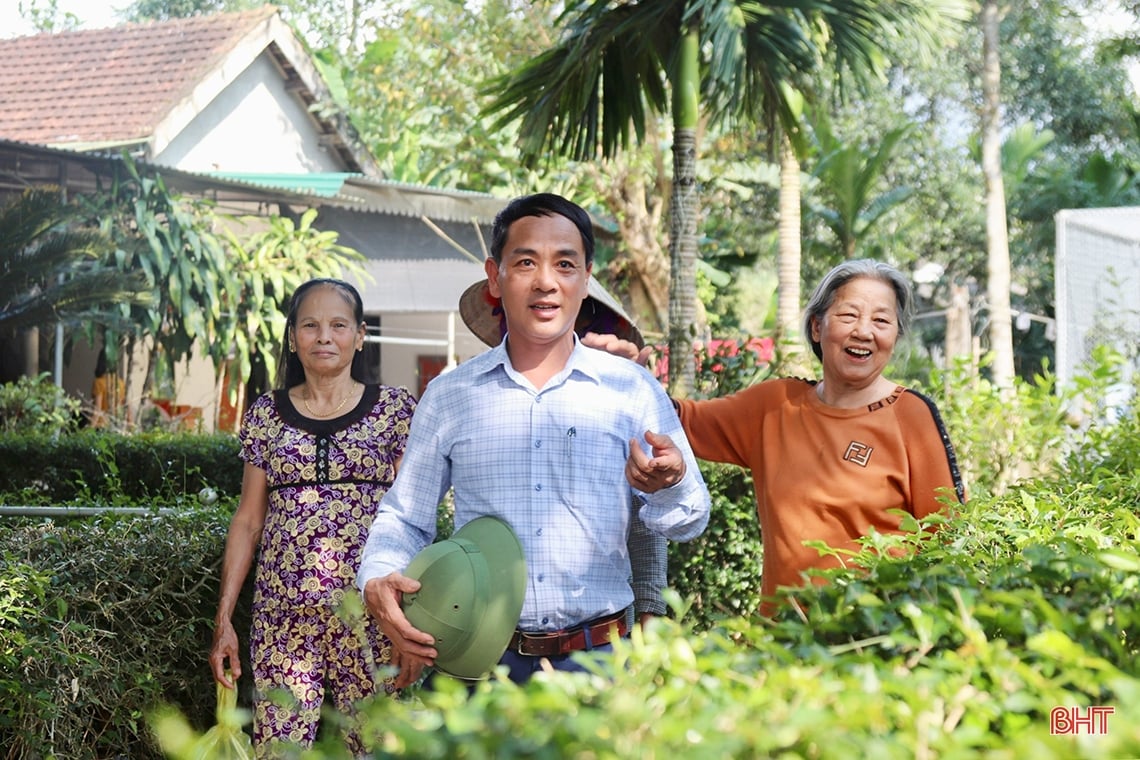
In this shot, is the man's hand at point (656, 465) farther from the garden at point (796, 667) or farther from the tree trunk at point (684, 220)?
the tree trunk at point (684, 220)

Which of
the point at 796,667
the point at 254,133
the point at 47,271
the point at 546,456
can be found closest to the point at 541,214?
the point at 546,456

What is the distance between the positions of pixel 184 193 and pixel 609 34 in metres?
7.79

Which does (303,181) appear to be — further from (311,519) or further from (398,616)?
(398,616)

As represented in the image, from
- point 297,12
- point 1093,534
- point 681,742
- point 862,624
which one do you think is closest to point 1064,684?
point 862,624

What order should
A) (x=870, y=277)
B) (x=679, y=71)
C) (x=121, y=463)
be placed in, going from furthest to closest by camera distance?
1. (x=121, y=463)
2. (x=679, y=71)
3. (x=870, y=277)

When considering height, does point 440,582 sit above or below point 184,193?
below

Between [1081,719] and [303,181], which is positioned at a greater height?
[303,181]

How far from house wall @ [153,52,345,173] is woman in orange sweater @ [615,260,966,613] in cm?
1721

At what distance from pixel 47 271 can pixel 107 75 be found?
11.6 m

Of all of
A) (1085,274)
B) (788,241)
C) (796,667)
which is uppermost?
(788,241)

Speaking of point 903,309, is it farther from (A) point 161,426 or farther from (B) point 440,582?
(A) point 161,426

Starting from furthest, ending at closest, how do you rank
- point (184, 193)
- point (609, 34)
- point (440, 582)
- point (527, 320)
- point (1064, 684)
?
point (184, 193), point (609, 34), point (527, 320), point (440, 582), point (1064, 684)

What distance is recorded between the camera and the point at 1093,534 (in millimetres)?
2512

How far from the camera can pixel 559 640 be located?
9.85ft
